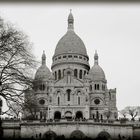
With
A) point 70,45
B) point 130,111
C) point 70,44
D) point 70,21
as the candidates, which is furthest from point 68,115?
point 70,21

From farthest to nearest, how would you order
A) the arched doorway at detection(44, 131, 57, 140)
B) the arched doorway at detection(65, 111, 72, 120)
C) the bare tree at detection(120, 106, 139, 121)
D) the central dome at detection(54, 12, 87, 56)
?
the bare tree at detection(120, 106, 139, 121), the central dome at detection(54, 12, 87, 56), the arched doorway at detection(65, 111, 72, 120), the arched doorway at detection(44, 131, 57, 140)

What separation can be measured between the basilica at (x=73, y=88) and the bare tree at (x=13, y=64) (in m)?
26.7

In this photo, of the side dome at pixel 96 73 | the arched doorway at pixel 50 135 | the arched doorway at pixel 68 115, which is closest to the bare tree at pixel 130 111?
the side dome at pixel 96 73

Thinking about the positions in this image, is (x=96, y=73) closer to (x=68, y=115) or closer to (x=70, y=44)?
(x=70, y=44)

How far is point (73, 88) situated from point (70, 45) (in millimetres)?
11787

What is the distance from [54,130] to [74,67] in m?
22.8

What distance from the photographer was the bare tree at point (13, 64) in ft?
53.6

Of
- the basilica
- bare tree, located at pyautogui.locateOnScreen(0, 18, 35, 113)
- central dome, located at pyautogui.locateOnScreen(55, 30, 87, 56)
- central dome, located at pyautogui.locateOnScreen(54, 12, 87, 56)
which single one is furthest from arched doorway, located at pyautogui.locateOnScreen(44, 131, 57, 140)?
central dome, located at pyautogui.locateOnScreen(55, 30, 87, 56)

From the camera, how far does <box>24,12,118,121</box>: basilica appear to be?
4959cm

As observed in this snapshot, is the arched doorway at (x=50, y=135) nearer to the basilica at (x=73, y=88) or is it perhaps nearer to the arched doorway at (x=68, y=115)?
the basilica at (x=73, y=88)

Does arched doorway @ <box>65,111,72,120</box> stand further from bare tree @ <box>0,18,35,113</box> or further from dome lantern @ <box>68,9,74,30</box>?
bare tree @ <box>0,18,35,113</box>

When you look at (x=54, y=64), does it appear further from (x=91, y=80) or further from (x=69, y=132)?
(x=69, y=132)

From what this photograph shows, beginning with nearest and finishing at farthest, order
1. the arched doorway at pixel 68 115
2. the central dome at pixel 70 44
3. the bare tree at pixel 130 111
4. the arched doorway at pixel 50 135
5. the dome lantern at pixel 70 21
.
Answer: the arched doorway at pixel 50 135 < the arched doorway at pixel 68 115 < the central dome at pixel 70 44 < the bare tree at pixel 130 111 < the dome lantern at pixel 70 21

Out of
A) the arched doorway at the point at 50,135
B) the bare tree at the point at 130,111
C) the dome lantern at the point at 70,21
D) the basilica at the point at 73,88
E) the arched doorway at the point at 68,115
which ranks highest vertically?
the dome lantern at the point at 70,21
